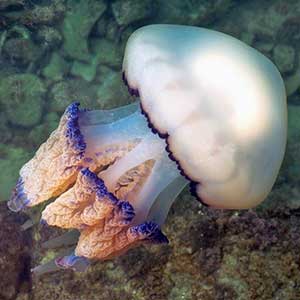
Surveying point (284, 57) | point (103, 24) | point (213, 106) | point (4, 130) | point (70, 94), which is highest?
point (213, 106)

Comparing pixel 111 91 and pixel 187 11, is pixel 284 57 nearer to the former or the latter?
pixel 187 11

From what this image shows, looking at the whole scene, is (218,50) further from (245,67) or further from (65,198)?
(65,198)

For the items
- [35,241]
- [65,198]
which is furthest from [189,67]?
[35,241]

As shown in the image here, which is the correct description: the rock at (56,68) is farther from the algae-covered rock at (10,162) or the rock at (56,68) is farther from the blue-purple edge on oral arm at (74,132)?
the blue-purple edge on oral arm at (74,132)

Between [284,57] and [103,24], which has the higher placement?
[103,24]

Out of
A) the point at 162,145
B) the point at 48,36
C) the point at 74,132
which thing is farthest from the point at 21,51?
the point at 162,145

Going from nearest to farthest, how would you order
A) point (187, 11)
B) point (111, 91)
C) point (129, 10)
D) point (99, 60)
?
point (111, 91) → point (129, 10) → point (99, 60) → point (187, 11)

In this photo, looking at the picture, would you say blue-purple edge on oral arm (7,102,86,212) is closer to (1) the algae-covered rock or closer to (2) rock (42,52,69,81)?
(1) the algae-covered rock
